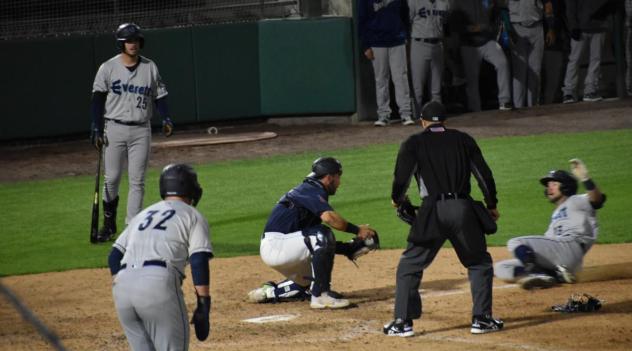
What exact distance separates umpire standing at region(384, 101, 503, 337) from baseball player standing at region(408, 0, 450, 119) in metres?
10.6

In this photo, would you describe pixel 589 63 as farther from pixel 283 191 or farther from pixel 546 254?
pixel 546 254

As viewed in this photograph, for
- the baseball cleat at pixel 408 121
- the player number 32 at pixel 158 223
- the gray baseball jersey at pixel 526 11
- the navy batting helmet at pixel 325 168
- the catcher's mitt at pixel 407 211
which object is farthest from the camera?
the gray baseball jersey at pixel 526 11

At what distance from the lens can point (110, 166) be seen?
1140cm

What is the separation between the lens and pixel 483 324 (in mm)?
7504

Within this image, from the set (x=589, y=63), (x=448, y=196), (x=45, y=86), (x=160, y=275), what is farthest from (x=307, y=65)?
(x=160, y=275)

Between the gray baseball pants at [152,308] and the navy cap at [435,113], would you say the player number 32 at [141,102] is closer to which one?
the navy cap at [435,113]

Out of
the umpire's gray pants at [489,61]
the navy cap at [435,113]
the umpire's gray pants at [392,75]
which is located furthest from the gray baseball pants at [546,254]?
the umpire's gray pants at [489,61]

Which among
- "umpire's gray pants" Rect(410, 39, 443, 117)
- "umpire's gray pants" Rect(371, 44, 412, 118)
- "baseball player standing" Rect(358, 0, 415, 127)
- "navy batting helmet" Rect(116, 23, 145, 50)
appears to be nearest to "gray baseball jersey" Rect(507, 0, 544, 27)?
"umpire's gray pants" Rect(410, 39, 443, 117)

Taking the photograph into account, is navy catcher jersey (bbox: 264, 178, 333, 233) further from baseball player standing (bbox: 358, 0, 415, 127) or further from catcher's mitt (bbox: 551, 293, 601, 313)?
baseball player standing (bbox: 358, 0, 415, 127)

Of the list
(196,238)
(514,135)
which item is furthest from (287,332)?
(514,135)

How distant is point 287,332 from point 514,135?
9.58 meters

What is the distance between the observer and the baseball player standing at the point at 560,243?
28.6 feet

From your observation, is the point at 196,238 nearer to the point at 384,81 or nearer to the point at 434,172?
the point at 434,172

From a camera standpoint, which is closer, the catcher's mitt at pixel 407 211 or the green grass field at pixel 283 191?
the catcher's mitt at pixel 407 211
